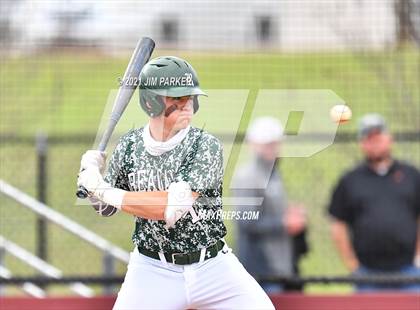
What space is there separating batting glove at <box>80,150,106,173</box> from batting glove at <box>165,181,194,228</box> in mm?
353

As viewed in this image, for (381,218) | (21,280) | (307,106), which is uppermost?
(307,106)

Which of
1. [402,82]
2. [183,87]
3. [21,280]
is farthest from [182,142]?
[402,82]

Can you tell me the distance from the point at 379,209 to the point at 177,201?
132 inches

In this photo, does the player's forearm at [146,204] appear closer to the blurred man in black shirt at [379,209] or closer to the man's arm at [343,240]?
the blurred man in black shirt at [379,209]

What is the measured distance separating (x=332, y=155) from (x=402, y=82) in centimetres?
89

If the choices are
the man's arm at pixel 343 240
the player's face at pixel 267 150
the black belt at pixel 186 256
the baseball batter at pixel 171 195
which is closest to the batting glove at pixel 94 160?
the baseball batter at pixel 171 195

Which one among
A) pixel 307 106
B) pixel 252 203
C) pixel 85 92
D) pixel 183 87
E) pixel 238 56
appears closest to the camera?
pixel 183 87

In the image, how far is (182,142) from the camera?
4281 mm

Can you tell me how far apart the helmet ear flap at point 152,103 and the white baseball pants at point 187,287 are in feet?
2.13

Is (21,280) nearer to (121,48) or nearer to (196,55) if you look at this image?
(121,48)

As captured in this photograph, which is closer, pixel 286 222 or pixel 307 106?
pixel 286 222

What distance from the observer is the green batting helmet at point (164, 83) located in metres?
4.24

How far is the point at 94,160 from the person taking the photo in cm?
428

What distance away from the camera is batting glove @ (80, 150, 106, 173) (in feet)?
14.0
